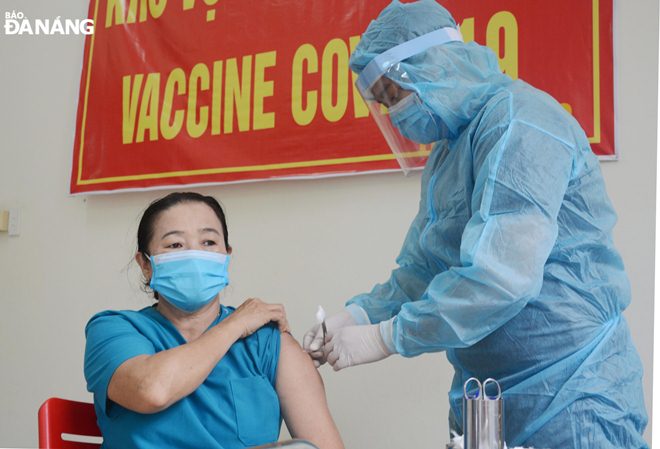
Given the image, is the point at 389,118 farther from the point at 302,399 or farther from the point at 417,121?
the point at 302,399

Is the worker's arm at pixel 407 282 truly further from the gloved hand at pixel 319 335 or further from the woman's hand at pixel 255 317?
the woman's hand at pixel 255 317

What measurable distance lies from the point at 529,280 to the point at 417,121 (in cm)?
43

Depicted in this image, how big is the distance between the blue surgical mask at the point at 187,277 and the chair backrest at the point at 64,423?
0.30m

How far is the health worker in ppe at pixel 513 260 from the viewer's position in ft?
4.34

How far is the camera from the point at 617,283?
4.68ft

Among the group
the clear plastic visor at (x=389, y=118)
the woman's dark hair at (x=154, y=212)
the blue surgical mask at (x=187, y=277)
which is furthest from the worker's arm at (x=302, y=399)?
the clear plastic visor at (x=389, y=118)

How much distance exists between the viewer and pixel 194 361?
1453mm

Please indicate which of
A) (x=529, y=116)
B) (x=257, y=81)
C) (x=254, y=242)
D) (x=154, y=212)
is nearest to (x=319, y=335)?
(x=154, y=212)

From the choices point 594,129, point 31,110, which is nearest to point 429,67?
point 594,129

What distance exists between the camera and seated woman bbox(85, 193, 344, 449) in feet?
4.75

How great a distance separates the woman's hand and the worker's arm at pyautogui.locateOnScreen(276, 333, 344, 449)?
0.04 meters

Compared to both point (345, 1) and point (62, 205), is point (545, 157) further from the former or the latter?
point (62, 205)

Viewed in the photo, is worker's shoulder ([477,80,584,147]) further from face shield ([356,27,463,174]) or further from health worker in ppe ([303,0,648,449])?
face shield ([356,27,463,174])

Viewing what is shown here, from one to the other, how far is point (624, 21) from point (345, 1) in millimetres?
904
